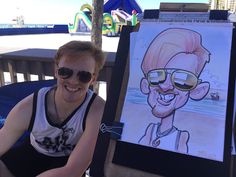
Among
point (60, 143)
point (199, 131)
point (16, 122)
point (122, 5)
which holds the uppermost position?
point (122, 5)

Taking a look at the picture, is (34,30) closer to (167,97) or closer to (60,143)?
(60,143)

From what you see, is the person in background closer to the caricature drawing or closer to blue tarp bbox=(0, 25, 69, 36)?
the caricature drawing

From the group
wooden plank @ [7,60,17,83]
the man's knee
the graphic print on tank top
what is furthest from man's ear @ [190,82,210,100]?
wooden plank @ [7,60,17,83]

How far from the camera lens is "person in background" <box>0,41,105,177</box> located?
59.5 inches

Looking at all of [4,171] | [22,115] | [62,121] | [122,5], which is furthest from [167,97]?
[122,5]

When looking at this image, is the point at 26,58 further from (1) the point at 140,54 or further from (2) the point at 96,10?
(1) the point at 140,54

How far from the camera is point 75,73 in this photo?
4.97ft

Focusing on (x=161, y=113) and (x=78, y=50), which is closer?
(x=161, y=113)

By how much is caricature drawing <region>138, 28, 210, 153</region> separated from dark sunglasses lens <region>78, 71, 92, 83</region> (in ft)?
1.09

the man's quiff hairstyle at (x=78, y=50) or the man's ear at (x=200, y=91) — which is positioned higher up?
the man's quiff hairstyle at (x=78, y=50)

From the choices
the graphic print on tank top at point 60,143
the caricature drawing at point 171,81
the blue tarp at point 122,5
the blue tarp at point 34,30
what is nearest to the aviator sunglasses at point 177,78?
the caricature drawing at point 171,81

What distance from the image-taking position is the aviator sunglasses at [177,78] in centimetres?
121

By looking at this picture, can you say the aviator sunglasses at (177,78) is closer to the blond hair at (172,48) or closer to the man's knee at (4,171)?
the blond hair at (172,48)

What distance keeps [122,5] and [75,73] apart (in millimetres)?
23926
